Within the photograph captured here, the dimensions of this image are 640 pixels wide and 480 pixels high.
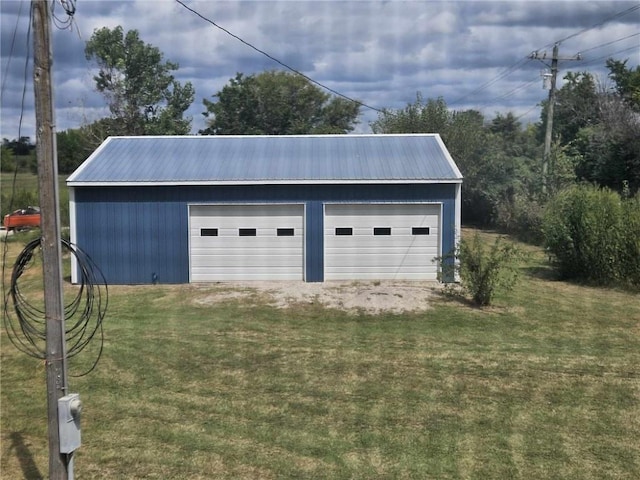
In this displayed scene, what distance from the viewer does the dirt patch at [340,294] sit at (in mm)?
13414

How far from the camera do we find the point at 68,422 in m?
5.23

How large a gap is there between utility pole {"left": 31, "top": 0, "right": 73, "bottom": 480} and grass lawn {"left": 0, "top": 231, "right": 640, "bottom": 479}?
1214 millimetres

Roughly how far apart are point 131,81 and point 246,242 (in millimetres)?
24176

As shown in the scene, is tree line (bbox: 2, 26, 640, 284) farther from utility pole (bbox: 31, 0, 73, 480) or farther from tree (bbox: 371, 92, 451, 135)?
utility pole (bbox: 31, 0, 73, 480)

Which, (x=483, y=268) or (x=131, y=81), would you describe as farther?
(x=131, y=81)

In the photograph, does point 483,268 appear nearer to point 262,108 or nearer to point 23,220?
point 23,220

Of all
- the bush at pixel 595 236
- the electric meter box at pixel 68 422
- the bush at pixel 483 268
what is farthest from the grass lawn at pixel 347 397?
the bush at pixel 595 236

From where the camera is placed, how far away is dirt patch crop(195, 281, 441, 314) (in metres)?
13.4

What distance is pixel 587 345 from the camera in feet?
35.2

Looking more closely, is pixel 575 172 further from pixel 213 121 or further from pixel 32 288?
pixel 213 121

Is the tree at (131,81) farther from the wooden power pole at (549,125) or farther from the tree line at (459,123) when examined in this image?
the wooden power pole at (549,125)

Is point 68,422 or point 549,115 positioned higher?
point 549,115

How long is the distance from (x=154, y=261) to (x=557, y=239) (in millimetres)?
10633

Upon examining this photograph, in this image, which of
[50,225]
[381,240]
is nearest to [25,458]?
[50,225]
